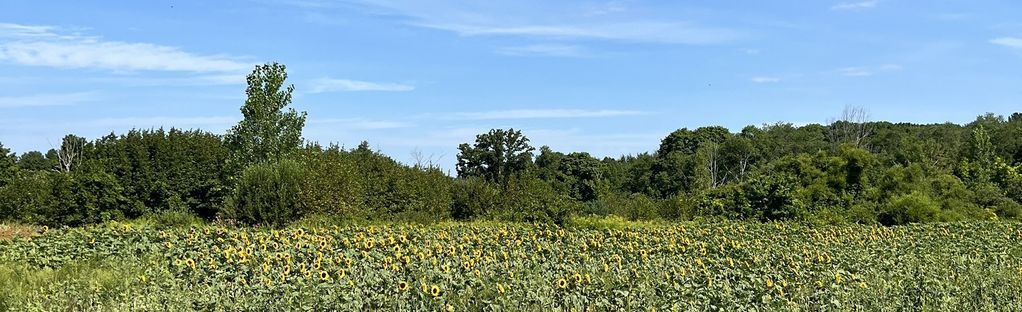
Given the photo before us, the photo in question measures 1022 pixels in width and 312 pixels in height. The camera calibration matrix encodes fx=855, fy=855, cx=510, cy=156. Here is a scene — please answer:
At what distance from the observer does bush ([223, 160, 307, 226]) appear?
14.4 m

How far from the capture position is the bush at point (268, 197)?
47.2 ft

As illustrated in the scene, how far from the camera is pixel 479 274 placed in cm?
578

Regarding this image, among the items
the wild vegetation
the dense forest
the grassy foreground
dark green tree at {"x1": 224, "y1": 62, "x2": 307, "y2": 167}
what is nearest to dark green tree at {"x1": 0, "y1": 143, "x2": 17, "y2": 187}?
the wild vegetation

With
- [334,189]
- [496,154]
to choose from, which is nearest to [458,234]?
[334,189]

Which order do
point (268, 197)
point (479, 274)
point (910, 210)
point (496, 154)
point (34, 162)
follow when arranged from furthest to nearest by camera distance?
point (34, 162) < point (496, 154) < point (910, 210) < point (268, 197) < point (479, 274)

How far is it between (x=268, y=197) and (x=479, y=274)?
9.53 meters

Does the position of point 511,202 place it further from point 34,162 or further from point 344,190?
point 34,162

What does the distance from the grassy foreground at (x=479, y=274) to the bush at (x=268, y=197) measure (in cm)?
569

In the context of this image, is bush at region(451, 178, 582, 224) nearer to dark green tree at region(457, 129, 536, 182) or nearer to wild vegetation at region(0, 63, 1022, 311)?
wild vegetation at region(0, 63, 1022, 311)

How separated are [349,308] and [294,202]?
9972 mm

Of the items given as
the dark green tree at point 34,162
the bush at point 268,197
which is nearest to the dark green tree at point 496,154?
the bush at point 268,197

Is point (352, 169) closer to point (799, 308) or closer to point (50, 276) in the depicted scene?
point (50, 276)

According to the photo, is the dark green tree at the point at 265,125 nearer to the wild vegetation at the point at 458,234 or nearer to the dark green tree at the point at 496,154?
the wild vegetation at the point at 458,234

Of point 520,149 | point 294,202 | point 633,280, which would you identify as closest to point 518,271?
point 633,280
